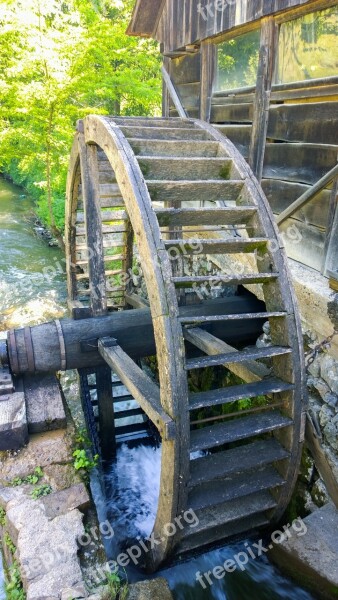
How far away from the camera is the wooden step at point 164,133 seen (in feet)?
11.7

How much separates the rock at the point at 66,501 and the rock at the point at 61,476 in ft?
0.24

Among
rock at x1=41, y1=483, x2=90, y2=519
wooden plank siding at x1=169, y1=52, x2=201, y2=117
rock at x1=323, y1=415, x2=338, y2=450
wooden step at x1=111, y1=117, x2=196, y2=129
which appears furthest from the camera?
wooden plank siding at x1=169, y1=52, x2=201, y2=117

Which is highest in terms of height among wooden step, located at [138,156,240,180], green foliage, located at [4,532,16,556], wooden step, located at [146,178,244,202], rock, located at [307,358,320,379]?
wooden step, located at [138,156,240,180]

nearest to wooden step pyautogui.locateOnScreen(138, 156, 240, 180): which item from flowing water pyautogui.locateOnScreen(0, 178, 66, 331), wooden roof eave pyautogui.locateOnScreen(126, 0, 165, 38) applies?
wooden roof eave pyautogui.locateOnScreen(126, 0, 165, 38)

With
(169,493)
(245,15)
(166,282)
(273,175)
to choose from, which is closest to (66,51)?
(245,15)

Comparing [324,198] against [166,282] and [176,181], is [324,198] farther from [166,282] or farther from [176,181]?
[166,282]

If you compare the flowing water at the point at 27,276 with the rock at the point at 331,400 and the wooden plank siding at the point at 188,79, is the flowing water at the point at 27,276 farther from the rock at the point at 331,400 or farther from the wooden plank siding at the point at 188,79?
the rock at the point at 331,400

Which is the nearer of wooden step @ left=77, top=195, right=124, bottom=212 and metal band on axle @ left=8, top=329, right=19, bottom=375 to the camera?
metal band on axle @ left=8, top=329, right=19, bottom=375

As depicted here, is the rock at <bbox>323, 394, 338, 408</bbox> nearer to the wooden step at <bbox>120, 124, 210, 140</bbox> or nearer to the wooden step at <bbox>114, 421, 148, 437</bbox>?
the wooden step at <bbox>120, 124, 210, 140</bbox>

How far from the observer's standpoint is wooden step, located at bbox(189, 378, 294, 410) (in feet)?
9.00

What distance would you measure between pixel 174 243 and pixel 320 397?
182 cm

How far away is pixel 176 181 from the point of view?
315 centimetres

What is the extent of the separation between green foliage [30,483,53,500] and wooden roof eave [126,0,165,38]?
6330 mm

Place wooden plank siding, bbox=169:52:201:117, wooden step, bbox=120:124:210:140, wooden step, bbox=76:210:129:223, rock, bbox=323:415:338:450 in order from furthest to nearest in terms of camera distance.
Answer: wooden step, bbox=76:210:129:223, wooden plank siding, bbox=169:52:201:117, wooden step, bbox=120:124:210:140, rock, bbox=323:415:338:450
